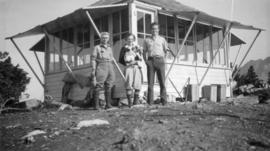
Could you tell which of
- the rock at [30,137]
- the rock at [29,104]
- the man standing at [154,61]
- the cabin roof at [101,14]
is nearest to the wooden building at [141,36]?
the cabin roof at [101,14]

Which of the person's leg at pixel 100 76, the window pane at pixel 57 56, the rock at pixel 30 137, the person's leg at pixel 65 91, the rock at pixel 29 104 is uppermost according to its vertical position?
the window pane at pixel 57 56

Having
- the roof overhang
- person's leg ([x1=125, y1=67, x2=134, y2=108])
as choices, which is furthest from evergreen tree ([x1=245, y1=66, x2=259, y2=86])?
person's leg ([x1=125, y1=67, x2=134, y2=108])

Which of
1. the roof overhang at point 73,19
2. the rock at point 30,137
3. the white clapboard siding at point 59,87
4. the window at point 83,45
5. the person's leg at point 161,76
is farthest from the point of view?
the window at point 83,45

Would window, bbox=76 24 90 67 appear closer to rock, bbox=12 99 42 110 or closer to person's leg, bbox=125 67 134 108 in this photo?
rock, bbox=12 99 42 110

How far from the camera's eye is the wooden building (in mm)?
11305

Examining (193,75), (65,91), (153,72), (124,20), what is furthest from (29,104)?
(193,75)

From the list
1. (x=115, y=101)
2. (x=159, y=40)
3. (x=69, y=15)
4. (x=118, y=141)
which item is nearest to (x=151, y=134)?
(x=118, y=141)

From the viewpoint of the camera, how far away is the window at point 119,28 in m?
11.6

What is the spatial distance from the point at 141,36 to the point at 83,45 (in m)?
2.88

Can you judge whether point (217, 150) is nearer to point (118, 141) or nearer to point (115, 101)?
point (118, 141)

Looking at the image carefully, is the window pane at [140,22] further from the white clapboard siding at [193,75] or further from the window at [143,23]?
the white clapboard siding at [193,75]

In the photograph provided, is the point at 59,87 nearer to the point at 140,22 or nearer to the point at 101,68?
the point at 140,22

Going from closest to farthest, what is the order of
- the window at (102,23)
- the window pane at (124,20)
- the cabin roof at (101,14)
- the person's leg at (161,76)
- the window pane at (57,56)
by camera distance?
1. the person's leg at (161,76)
2. the cabin roof at (101,14)
3. the window pane at (124,20)
4. the window at (102,23)
5. the window pane at (57,56)

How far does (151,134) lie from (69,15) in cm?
861
